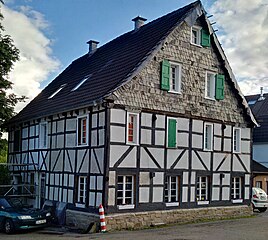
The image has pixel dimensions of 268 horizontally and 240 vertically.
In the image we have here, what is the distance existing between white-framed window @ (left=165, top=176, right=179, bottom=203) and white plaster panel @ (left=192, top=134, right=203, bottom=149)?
6.00 feet

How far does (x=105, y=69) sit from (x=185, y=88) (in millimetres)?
3824

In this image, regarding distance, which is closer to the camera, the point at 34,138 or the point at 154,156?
the point at 154,156

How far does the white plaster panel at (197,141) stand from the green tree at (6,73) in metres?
10.3

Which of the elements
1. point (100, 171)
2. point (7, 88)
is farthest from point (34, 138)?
point (100, 171)

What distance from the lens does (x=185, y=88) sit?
67.5 feet

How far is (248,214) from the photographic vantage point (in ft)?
76.3

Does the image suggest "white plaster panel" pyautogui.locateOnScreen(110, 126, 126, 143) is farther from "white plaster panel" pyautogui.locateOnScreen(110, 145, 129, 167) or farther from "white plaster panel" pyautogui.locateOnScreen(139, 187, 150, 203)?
"white plaster panel" pyautogui.locateOnScreen(139, 187, 150, 203)

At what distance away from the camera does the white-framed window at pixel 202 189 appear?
21.1 meters

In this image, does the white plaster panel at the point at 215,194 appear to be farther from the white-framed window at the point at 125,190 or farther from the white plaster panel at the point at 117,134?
the white plaster panel at the point at 117,134

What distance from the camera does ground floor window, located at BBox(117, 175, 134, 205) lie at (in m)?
17.9

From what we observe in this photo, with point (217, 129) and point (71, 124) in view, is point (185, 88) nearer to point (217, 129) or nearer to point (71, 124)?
point (217, 129)

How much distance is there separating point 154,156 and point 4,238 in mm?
6781

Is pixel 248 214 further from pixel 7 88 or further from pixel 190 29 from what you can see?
pixel 7 88

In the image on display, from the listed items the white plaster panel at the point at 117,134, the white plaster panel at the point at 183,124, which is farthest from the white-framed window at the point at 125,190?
the white plaster panel at the point at 183,124
